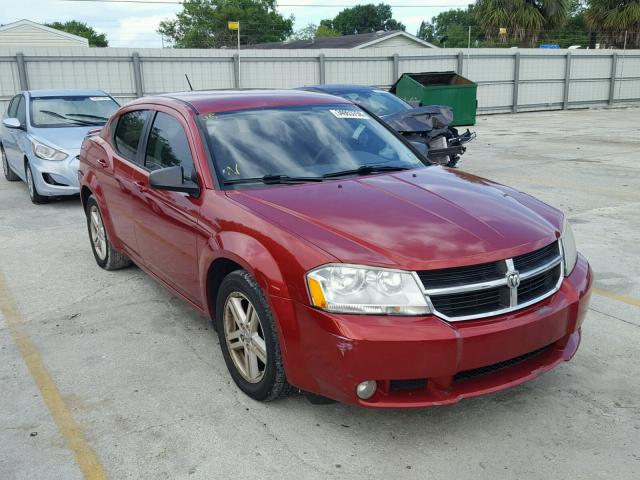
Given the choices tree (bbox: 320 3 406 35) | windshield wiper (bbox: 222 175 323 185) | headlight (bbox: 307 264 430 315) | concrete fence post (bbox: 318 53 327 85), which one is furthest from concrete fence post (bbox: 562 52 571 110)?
tree (bbox: 320 3 406 35)

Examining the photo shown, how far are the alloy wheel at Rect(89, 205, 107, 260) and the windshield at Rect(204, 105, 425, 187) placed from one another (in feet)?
7.30

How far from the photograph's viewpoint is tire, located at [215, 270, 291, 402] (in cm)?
306

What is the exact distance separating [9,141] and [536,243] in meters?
9.33

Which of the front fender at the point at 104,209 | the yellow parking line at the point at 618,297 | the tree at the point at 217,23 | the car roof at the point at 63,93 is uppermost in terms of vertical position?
the tree at the point at 217,23

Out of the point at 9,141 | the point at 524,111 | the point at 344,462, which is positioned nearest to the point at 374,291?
Result: the point at 344,462

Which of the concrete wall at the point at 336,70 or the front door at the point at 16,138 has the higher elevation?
the concrete wall at the point at 336,70

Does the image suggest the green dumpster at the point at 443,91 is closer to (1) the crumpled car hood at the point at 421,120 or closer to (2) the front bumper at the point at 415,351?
(1) the crumpled car hood at the point at 421,120

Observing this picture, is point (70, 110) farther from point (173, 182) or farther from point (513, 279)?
point (513, 279)

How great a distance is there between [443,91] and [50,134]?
12.6 metres

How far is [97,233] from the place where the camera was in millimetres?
5793

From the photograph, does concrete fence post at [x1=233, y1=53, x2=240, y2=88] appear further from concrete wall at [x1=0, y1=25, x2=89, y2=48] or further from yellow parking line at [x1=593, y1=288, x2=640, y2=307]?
concrete wall at [x1=0, y1=25, x2=89, y2=48]

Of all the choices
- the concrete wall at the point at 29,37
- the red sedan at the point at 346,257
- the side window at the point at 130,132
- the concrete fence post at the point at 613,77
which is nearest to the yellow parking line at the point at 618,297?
the red sedan at the point at 346,257

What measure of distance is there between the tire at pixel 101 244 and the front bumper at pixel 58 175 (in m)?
2.70

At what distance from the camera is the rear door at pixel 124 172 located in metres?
4.63
